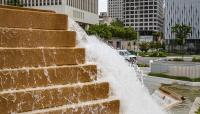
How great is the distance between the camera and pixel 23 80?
7707 mm

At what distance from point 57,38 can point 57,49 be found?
0.41 metres

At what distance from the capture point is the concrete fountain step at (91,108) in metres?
7.67

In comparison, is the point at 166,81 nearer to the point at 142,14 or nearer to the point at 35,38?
the point at 35,38

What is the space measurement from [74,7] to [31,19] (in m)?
87.8

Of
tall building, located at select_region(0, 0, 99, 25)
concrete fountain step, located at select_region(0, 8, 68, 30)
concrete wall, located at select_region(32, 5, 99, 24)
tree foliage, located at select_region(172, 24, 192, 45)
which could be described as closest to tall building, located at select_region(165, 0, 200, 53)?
tall building, located at select_region(0, 0, 99, 25)

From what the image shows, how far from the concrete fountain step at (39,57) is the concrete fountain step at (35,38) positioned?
26 cm

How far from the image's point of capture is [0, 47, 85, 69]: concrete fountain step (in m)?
7.78

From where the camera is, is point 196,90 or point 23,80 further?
point 196,90

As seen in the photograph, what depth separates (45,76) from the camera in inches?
316

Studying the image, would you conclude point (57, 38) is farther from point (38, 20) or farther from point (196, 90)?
point (196, 90)

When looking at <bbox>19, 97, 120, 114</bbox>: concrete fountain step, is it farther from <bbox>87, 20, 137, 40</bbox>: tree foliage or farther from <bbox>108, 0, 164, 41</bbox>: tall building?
<bbox>108, 0, 164, 41</bbox>: tall building

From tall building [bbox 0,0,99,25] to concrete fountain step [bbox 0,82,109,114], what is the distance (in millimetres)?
71692

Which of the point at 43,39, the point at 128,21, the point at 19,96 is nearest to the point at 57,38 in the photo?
the point at 43,39

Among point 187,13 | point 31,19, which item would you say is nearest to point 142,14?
point 187,13
